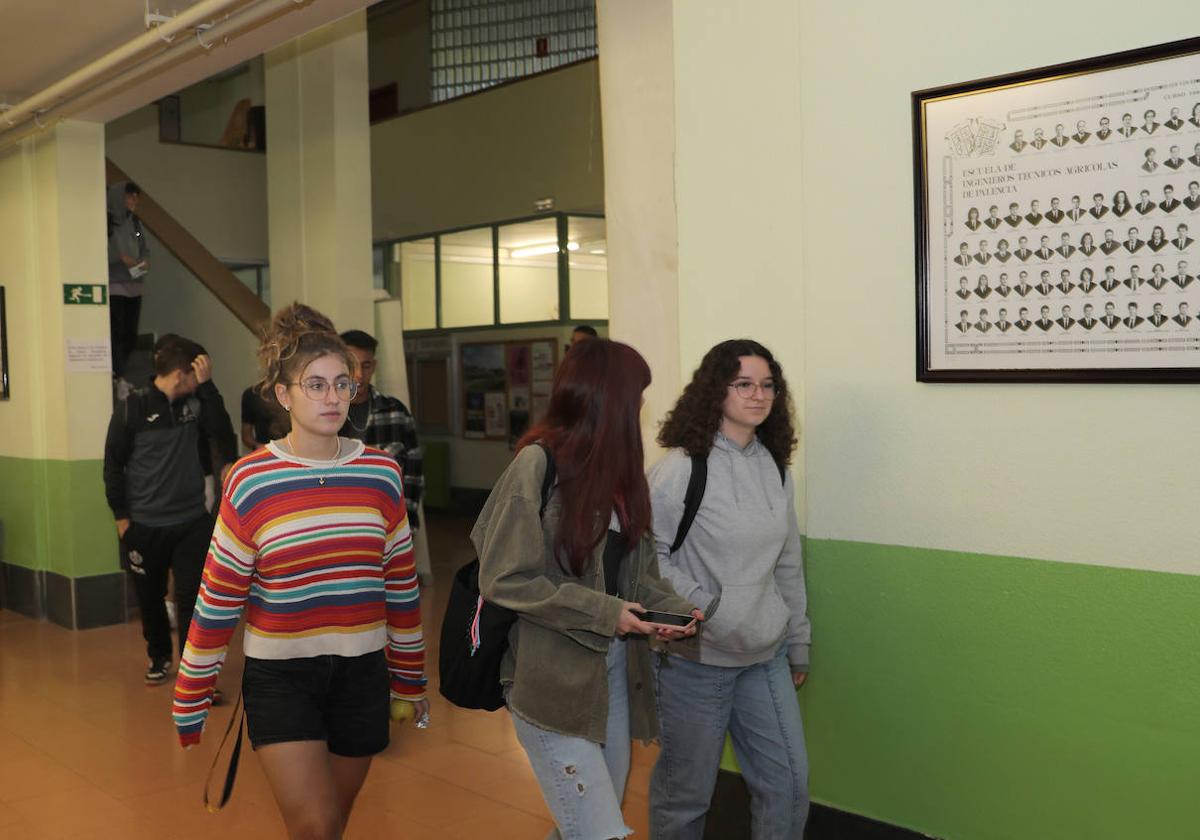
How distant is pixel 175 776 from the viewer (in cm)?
442

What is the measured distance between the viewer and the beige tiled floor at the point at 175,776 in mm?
3879

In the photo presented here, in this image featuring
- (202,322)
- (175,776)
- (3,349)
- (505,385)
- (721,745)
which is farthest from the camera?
(505,385)

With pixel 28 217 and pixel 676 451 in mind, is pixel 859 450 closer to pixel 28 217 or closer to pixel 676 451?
pixel 676 451

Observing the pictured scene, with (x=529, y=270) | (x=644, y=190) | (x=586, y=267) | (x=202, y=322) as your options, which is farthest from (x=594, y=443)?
(x=529, y=270)

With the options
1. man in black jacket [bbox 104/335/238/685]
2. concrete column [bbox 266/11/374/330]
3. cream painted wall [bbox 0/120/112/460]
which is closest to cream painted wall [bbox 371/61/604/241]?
concrete column [bbox 266/11/374/330]

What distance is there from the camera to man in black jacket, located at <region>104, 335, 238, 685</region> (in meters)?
5.43

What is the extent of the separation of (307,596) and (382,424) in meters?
2.36

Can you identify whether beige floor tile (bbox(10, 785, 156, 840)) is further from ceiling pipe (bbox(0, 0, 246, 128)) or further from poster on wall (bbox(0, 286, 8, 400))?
poster on wall (bbox(0, 286, 8, 400))

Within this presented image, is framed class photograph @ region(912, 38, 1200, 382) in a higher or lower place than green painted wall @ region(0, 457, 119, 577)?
higher

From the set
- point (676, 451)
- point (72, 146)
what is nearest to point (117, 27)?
point (72, 146)

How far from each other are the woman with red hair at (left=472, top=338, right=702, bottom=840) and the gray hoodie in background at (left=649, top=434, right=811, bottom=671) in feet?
1.01

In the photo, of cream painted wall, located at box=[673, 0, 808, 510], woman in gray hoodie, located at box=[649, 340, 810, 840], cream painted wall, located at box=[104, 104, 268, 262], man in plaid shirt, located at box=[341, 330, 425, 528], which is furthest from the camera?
cream painted wall, located at box=[104, 104, 268, 262]

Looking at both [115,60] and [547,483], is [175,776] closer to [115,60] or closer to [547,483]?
[547,483]

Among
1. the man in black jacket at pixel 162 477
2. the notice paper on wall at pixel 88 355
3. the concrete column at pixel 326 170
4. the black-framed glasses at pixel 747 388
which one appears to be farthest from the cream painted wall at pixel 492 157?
the black-framed glasses at pixel 747 388
